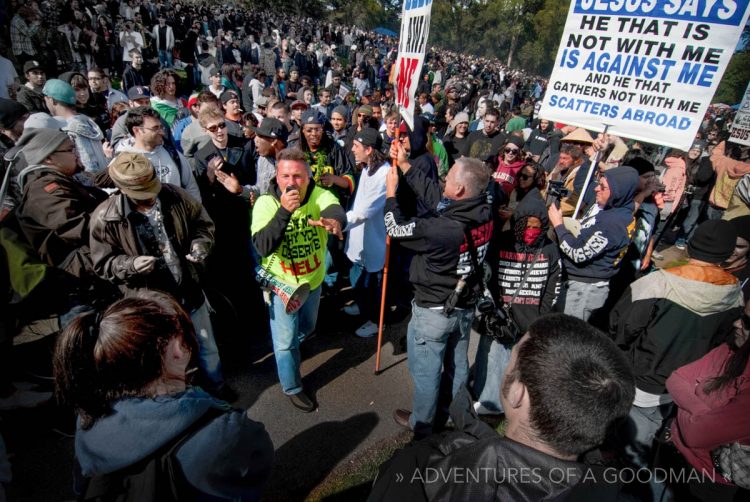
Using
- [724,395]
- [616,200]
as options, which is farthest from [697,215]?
[724,395]

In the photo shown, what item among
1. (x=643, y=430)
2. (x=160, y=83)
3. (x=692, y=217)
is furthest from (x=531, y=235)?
(x=692, y=217)

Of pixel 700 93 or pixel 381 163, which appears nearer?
pixel 700 93

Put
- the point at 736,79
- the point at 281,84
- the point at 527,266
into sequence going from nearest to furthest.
Result: the point at 527,266 → the point at 281,84 → the point at 736,79

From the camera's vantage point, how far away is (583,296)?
3.59 metres

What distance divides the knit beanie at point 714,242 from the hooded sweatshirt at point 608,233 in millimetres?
710

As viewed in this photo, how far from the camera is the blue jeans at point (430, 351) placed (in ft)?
9.35

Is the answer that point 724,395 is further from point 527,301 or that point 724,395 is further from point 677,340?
point 527,301

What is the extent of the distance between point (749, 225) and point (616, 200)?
1040mm

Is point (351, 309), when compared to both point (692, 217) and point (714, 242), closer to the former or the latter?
point (714, 242)

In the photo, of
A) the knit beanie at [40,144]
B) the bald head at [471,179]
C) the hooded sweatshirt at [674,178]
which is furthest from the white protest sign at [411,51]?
the hooded sweatshirt at [674,178]

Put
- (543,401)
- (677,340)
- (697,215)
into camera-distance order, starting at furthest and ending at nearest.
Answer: (697,215) < (677,340) < (543,401)

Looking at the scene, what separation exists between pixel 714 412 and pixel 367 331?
3013 millimetres

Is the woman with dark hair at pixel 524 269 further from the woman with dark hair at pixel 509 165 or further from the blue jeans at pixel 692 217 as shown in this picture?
the blue jeans at pixel 692 217

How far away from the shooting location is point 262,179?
4434mm
